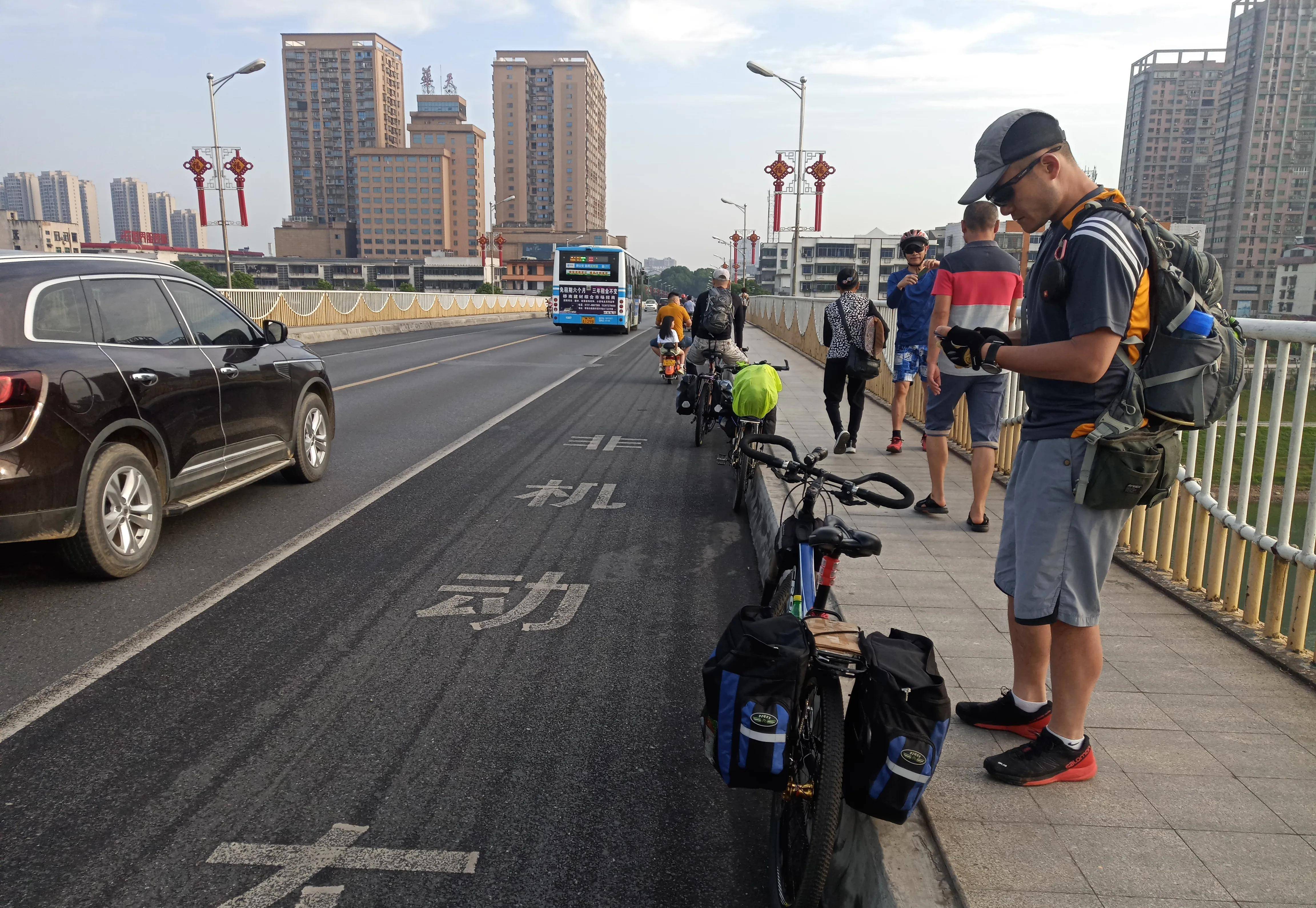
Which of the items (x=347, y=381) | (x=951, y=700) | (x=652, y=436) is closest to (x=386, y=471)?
(x=652, y=436)

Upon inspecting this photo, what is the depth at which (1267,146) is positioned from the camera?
9138 cm

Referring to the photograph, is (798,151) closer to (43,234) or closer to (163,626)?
(163,626)

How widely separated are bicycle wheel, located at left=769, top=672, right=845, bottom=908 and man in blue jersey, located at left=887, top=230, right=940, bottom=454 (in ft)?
19.7

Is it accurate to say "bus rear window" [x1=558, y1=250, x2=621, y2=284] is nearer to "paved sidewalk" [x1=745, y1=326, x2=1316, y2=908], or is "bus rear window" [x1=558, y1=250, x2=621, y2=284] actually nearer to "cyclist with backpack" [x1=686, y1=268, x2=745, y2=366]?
"cyclist with backpack" [x1=686, y1=268, x2=745, y2=366]

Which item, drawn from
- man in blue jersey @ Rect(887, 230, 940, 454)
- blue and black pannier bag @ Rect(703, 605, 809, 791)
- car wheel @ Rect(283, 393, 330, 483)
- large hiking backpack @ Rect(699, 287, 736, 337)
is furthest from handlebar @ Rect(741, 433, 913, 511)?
large hiking backpack @ Rect(699, 287, 736, 337)

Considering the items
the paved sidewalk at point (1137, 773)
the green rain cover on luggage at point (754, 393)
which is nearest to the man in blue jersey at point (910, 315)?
the green rain cover on luggage at point (754, 393)

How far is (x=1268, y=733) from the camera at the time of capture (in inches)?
124

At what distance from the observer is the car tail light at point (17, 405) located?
4.37 m

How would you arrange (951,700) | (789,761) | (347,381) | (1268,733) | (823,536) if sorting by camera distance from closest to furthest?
1. (789,761)
2. (823,536)
3. (1268,733)
4. (951,700)
5. (347,381)

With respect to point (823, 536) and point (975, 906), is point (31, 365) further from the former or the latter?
point (975, 906)

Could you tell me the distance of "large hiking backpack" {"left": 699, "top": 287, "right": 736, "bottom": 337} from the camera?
34.2 ft

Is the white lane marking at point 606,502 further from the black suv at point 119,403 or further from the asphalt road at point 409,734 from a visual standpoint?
the black suv at point 119,403

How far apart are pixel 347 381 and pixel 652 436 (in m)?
6.92

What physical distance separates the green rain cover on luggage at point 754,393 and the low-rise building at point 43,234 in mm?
41742
